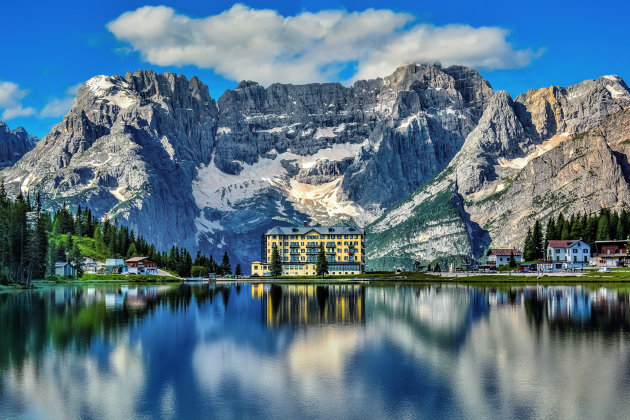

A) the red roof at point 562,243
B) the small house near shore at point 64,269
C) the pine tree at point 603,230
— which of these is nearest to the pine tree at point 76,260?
the small house near shore at point 64,269

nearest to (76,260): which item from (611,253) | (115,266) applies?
(115,266)

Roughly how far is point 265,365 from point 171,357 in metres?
7.74

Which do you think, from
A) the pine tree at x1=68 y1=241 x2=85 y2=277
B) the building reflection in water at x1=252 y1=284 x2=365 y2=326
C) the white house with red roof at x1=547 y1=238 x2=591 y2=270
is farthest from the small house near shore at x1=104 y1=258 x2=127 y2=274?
the white house with red roof at x1=547 y1=238 x2=591 y2=270

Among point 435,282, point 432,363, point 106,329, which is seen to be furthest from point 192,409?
point 435,282

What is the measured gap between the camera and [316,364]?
47312 millimetres

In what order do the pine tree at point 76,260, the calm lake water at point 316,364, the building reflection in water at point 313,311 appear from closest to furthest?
the calm lake water at point 316,364 < the building reflection in water at point 313,311 < the pine tree at point 76,260

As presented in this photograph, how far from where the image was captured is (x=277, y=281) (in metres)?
197

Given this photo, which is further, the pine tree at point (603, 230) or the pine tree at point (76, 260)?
the pine tree at point (603, 230)

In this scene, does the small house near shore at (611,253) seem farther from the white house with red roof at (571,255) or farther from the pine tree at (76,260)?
the pine tree at (76,260)

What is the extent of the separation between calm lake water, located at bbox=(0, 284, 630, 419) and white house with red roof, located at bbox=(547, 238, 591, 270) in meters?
107

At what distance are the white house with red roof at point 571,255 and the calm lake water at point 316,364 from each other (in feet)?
350

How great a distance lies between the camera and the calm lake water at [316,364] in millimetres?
36156

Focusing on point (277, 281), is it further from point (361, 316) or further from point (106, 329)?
point (106, 329)

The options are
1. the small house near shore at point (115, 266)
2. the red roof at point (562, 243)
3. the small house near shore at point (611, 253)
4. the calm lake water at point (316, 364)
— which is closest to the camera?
the calm lake water at point (316, 364)
